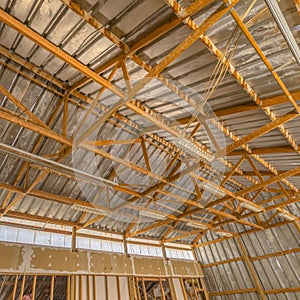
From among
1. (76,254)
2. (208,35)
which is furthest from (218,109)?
(76,254)

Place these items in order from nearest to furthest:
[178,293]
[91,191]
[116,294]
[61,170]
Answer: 1. [61,170]
2. [91,191]
3. [116,294]
4. [178,293]

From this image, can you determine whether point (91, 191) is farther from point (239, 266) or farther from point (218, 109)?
point (239, 266)

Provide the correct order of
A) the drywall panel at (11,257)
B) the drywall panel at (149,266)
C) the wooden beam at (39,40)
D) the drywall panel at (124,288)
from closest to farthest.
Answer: the wooden beam at (39,40) < the drywall panel at (11,257) < the drywall panel at (124,288) < the drywall panel at (149,266)

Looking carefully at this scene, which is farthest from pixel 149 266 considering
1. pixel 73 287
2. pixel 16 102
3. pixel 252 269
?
pixel 16 102

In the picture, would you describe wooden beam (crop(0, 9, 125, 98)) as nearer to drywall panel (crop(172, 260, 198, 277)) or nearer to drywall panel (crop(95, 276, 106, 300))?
drywall panel (crop(95, 276, 106, 300))

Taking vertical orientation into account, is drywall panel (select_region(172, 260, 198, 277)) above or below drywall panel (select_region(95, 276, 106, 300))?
above

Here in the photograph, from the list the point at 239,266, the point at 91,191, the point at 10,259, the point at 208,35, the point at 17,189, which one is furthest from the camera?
the point at 239,266

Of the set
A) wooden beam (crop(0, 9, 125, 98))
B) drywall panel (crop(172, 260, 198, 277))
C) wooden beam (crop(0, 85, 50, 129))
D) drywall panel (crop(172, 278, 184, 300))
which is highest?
wooden beam (crop(0, 85, 50, 129))

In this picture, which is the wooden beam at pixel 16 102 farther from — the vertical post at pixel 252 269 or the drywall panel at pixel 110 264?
the vertical post at pixel 252 269

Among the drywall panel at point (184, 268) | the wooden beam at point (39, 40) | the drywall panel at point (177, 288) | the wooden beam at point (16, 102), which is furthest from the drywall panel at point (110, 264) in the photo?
the wooden beam at point (39, 40)

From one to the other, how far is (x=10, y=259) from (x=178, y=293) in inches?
321

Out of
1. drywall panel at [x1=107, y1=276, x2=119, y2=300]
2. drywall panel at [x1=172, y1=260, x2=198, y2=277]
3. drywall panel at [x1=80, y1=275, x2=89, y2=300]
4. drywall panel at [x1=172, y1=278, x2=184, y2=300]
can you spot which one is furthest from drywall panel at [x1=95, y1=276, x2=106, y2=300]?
drywall panel at [x1=172, y1=260, x2=198, y2=277]

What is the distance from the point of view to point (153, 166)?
7754 millimetres

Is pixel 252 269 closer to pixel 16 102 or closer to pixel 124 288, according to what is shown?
pixel 124 288
